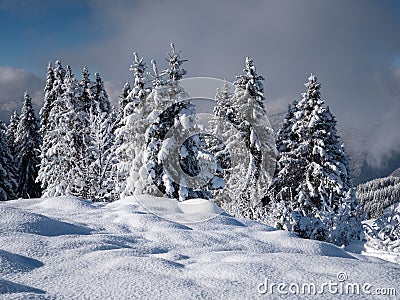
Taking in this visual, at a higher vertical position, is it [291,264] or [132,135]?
[132,135]

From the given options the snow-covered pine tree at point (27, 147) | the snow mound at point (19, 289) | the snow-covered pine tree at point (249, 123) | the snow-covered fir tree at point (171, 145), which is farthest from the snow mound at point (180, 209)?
the snow-covered pine tree at point (27, 147)

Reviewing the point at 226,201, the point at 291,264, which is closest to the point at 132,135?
the point at 226,201

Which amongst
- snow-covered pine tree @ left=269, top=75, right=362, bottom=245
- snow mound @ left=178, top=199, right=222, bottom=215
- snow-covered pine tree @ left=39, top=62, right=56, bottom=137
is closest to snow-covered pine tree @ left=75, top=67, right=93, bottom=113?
snow-covered pine tree @ left=39, top=62, right=56, bottom=137

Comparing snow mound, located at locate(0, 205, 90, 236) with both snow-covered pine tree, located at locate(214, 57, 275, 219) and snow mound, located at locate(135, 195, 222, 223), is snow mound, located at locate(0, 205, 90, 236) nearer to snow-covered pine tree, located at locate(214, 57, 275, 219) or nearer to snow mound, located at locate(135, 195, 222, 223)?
snow mound, located at locate(135, 195, 222, 223)

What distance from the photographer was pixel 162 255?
166 inches

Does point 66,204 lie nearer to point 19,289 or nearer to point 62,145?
point 19,289

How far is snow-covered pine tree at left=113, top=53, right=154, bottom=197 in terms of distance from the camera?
54.2ft

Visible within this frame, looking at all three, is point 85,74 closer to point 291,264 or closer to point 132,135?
point 132,135

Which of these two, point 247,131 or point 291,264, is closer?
point 291,264

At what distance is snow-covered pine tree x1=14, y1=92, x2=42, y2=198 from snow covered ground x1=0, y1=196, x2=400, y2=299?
28.9 m

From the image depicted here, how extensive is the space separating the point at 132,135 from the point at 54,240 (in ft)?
41.6

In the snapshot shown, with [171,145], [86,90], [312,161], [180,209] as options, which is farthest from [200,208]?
[86,90]

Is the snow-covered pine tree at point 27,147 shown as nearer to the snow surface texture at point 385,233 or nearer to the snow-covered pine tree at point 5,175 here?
the snow-covered pine tree at point 5,175

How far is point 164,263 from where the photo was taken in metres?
3.60
